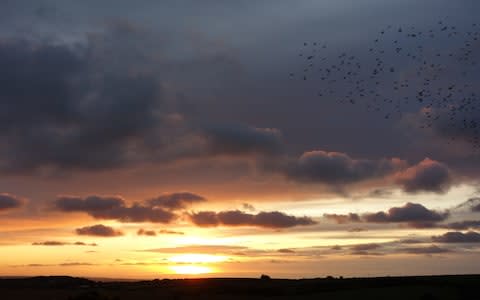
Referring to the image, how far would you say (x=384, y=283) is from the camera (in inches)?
5778

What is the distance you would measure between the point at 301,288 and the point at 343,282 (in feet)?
58.0

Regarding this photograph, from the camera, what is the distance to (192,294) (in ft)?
427

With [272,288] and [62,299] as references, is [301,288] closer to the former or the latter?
[272,288]

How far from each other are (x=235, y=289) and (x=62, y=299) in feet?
137

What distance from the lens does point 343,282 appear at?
515ft

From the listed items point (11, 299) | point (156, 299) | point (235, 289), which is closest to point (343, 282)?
point (235, 289)

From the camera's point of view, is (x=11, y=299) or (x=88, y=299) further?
(x=11, y=299)

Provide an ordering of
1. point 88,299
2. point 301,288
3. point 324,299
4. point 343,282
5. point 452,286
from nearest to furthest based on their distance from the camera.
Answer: point 88,299 < point 324,299 < point 452,286 < point 301,288 < point 343,282

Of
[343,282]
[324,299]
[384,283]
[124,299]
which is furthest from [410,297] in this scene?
[124,299]

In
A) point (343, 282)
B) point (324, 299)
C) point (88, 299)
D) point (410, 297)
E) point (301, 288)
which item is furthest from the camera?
point (343, 282)

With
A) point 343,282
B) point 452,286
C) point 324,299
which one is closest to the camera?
point 324,299

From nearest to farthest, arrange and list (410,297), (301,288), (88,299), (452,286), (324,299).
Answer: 1. (88,299)
2. (410,297)
3. (324,299)
4. (452,286)
5. (301,288)

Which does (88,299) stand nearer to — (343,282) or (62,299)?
(62,299)

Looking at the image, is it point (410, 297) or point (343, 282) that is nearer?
point (410, 297)
